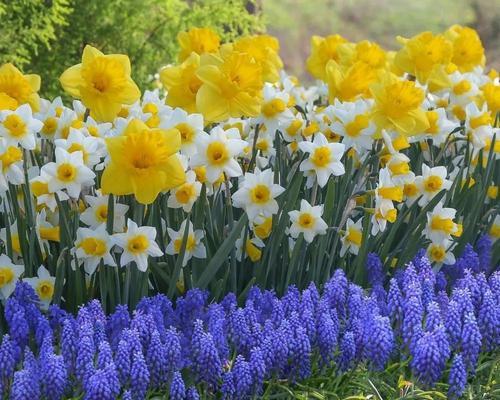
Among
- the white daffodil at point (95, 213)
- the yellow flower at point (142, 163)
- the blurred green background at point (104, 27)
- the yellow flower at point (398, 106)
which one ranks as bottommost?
the white daffodil at point (95, 213)

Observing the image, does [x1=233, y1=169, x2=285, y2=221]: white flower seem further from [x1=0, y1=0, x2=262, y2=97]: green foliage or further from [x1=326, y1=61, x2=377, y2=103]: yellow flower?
[x1=0, y1=0, x2=262, y2=97]: green foliage

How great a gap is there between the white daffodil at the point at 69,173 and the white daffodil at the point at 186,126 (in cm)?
26

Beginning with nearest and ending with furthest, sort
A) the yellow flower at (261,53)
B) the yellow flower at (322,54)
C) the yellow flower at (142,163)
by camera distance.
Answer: the yellow flower at (142,163) → the yellow flower at (261,53) → the yellow flower at (322,54)

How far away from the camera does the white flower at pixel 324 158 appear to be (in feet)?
9.67

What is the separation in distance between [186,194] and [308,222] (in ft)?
1.17

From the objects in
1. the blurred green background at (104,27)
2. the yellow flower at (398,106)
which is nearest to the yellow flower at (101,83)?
the yellow flower at (398,106)

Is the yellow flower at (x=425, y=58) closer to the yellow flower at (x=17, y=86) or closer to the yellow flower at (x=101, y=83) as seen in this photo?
the yellow flower at (x=101, y=83)

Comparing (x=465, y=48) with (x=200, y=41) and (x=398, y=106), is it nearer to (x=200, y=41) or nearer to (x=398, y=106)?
(x=200, y=41)

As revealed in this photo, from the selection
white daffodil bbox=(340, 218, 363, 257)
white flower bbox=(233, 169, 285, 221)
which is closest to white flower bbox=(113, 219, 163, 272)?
white flower bbox=(233, 169, 285, 221)

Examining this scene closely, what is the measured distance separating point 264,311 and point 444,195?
945mm

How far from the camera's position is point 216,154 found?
2.77 m

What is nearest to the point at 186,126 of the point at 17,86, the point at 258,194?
the point at 258,194

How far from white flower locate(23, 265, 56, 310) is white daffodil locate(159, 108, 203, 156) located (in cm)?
50

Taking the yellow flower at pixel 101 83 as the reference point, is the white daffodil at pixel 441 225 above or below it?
below
